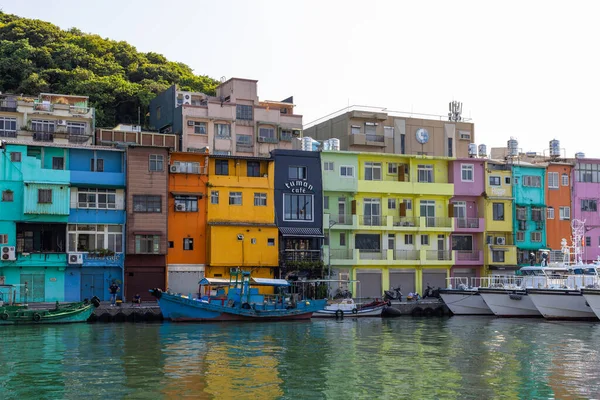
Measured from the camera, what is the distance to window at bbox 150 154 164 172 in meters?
53.7

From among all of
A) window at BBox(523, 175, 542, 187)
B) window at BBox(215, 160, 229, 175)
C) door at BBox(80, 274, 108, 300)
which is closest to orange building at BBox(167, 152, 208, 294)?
window at BBox(215, 160, 229, 175)

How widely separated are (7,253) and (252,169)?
17622mm

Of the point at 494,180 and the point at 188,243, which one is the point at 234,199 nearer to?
the point at 188,243

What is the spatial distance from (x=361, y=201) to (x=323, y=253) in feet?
19.0

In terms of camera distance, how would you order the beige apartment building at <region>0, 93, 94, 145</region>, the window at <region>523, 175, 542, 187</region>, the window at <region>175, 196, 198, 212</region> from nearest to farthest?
1. the window at <region>175, 196, 198, 212</region>
2. the beige apartment building at <region>0, 93, 94, 145</region>
3. the window at <region>523, 175, 542, 187</region>

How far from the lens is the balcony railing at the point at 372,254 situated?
5975 centimetres

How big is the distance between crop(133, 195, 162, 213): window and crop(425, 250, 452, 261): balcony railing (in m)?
21.2

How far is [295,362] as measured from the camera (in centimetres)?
2903

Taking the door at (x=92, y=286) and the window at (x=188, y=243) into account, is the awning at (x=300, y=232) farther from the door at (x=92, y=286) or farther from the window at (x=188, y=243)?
the door at (x=92, y=286)

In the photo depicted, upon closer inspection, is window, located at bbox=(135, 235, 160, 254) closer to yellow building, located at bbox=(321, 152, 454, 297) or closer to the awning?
the awning

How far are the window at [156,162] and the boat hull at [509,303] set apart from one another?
2309 centimetres

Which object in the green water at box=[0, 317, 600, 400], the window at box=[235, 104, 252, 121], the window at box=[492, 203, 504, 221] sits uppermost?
the window at box=[235, 104, 252, 121]

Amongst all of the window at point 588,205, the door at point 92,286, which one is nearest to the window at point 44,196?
the door at point 92,286

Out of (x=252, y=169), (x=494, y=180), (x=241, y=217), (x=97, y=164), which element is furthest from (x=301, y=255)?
(x=494, y=180)
